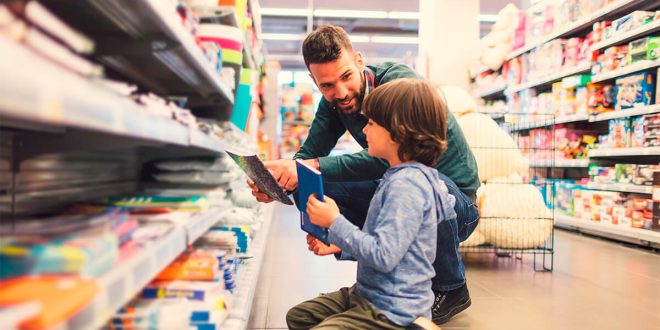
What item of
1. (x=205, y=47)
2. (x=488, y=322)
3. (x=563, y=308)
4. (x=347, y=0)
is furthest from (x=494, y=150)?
(x=347, y=0)

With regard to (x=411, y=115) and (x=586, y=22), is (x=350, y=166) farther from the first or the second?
(x=586, y=22)

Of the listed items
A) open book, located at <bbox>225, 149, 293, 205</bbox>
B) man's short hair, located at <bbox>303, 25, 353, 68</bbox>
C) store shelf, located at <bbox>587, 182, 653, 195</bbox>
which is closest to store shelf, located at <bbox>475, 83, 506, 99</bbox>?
store shelf, located at <bbox>587, 182, 653, 195</bbox>

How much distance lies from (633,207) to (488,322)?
251 cm

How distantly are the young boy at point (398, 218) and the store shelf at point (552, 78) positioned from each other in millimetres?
3690

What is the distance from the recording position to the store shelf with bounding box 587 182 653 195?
369 centimetres

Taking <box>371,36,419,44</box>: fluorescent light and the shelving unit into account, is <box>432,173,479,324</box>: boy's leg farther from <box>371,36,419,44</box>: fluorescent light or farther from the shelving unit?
<box>371,36,419,44</box>: fluorescent light

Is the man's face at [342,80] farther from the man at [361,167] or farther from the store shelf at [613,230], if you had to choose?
the store shelf at [613,230]

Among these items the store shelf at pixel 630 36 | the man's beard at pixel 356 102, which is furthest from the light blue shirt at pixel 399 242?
the store shelf at pixel 630 36

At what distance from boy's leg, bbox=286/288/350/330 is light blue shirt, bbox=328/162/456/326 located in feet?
0.66

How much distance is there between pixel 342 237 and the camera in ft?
4.10

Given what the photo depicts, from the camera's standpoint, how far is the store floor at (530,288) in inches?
78.4

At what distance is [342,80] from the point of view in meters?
1.79

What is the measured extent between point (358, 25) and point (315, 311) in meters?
9.79

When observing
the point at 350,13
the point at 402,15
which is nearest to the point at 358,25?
the point at 402,15
